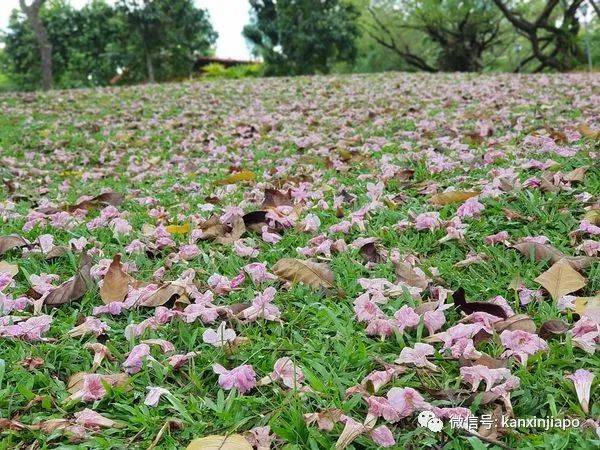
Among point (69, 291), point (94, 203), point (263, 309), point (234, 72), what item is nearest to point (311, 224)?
point (263, 309)

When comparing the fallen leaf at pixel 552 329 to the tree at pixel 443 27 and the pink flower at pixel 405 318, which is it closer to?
the pink flower at pixel 405 318

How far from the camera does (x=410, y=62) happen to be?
2572 cm

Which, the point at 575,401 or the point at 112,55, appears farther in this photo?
the point at 112,55

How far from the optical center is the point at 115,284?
218 cm

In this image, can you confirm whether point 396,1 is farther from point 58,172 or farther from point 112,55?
point 58,172

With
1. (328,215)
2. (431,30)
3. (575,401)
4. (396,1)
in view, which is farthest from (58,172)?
(396,1)

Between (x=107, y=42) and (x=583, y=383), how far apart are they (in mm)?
25247

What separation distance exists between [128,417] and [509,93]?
7.76 meters

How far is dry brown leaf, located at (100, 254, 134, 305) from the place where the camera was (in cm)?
213

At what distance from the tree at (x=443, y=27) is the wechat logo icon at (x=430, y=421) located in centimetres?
2254

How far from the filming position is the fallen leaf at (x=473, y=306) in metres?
1.79

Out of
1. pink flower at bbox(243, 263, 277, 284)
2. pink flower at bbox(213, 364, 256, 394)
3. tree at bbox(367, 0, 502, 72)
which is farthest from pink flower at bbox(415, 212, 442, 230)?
tree at bbox(367, 0, 502, 72)

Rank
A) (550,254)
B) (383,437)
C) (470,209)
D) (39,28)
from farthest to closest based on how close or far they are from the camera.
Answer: (39,28) → (470,209) → (550,254) → (383,437)

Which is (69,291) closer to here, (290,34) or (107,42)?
(290,34)
